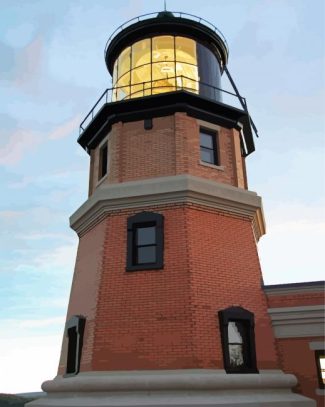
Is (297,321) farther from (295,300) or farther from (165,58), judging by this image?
(165,58)

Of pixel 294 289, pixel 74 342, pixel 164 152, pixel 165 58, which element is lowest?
pixel 74 342

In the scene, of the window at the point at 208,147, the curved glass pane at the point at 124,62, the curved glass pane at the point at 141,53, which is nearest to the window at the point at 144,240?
the window at the point at 208,147

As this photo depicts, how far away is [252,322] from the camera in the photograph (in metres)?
10.7

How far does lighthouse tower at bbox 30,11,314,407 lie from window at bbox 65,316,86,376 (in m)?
0.03

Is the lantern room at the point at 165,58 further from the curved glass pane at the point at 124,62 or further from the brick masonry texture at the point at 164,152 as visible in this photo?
the brick masonry texture at the point at 164,152

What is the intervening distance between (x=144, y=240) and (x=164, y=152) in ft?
8.89

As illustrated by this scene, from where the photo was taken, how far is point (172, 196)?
11.3 metres

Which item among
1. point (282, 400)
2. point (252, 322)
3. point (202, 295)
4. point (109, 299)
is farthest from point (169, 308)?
point (282, 400)

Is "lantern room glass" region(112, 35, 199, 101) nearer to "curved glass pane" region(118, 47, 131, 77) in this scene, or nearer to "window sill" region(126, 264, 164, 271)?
"curved glass pane" region(118, 47, 131, 77)

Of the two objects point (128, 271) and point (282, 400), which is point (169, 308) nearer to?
point (128, 271)

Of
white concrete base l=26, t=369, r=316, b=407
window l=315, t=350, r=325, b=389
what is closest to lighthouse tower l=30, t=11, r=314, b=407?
white concrete base l=26, t=369, r=316, b=407

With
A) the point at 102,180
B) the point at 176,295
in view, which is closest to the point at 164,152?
the point at 102,180

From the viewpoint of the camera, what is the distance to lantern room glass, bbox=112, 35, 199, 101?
13.3m

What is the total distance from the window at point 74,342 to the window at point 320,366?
608cm
